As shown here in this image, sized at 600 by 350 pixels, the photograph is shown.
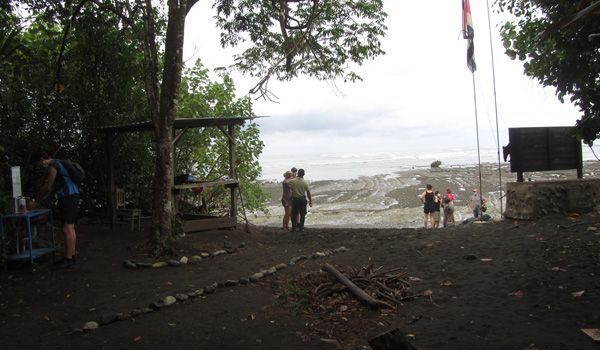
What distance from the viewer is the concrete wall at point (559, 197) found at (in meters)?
9.47

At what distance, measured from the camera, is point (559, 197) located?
9.52m

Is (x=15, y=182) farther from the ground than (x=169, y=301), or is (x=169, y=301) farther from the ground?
(x=15, y=182)

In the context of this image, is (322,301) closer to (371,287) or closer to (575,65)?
(371,287)

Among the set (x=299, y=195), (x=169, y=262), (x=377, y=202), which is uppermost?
(x=299, y=195)

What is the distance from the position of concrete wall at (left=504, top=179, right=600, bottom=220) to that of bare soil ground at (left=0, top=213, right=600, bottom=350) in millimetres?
999

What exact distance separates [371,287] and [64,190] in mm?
4725

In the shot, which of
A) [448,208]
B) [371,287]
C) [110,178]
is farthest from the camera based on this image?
[448,208]

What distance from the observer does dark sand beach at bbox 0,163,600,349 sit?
4.32 m

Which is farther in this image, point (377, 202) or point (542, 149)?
point (377, 202)

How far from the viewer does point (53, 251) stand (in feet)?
22.8

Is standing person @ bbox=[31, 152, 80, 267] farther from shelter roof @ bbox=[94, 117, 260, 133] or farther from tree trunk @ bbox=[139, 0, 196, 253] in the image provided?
shelter roof @ bbox=[94, 117, 260, 133]


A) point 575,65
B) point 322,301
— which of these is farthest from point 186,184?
point 575,65

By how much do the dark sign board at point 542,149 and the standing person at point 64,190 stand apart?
8988mm

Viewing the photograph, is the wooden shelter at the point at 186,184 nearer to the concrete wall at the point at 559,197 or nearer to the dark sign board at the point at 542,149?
the dark sign board at the point at 542,149
